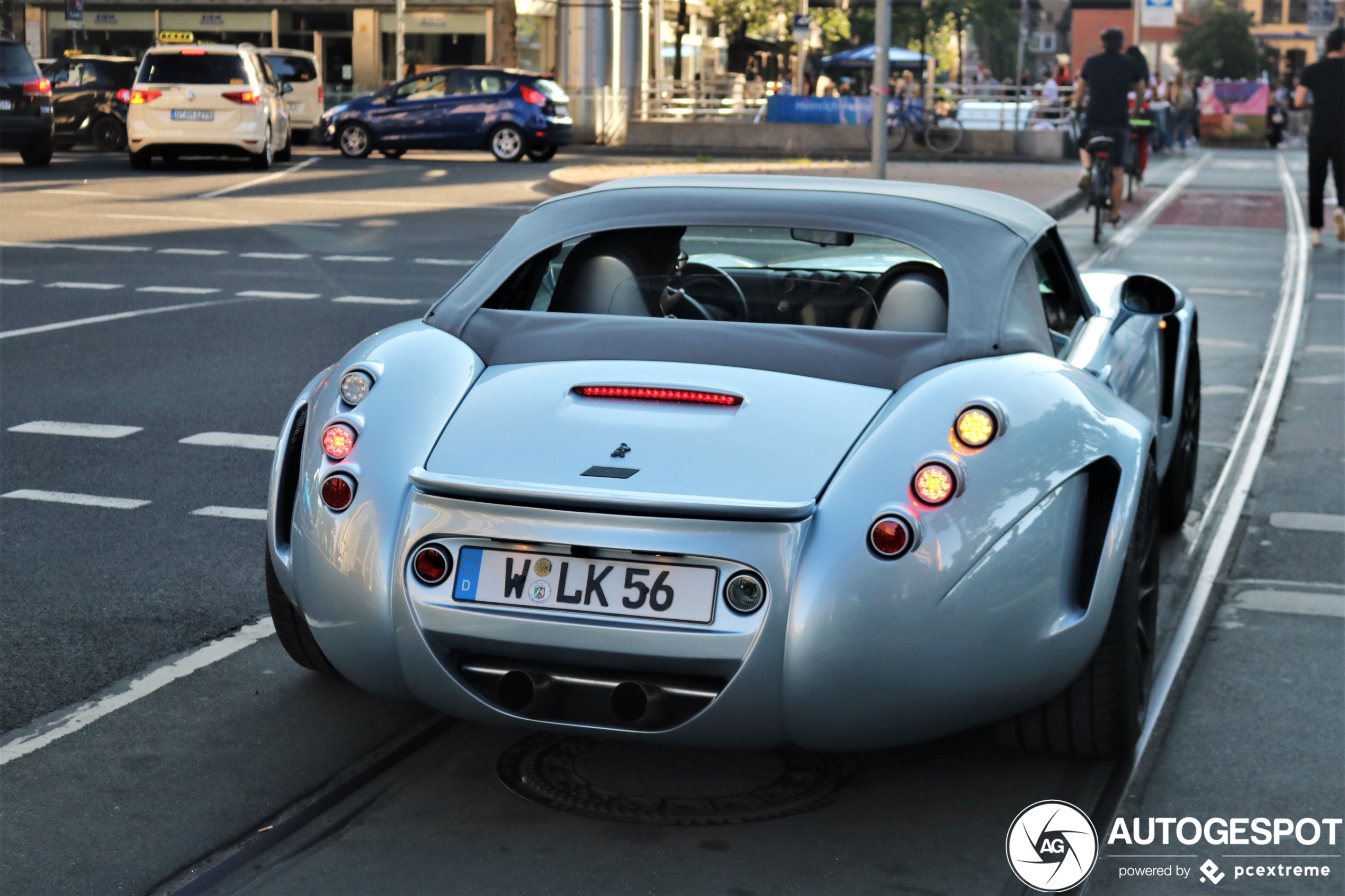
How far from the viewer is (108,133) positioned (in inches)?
1168

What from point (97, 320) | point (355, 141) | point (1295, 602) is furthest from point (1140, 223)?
point (355, 141)

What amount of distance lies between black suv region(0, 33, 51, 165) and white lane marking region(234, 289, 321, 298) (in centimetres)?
1387

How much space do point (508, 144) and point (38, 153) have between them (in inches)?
304

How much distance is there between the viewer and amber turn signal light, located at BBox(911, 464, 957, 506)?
3.21m

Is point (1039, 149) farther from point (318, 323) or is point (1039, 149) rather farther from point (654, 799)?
point (654, 799)

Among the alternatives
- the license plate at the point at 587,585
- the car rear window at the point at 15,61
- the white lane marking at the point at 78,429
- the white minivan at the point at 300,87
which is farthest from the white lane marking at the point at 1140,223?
the white minivan at the point at 300,87

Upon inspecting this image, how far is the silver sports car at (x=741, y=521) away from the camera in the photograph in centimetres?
315

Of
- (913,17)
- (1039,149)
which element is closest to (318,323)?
(1039,149)

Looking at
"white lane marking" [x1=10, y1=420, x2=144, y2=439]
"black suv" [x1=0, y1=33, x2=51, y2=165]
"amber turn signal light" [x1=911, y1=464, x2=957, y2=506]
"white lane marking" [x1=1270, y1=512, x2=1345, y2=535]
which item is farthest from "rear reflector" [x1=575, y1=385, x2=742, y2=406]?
"black suv" [x1=0, y1=33, x2=51, y2=165]

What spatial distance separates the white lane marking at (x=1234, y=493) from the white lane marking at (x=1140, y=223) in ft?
5.03

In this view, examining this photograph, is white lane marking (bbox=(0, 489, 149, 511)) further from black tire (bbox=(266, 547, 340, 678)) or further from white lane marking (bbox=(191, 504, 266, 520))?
black tire (bbox=(266, 547, 340, 678))

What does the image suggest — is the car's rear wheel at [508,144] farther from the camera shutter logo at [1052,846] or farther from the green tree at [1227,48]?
the green tree at [1227,48]

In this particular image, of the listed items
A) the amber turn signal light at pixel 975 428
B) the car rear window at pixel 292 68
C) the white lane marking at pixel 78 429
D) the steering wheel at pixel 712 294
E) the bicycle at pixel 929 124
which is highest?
the car rear window at pixel 292 68

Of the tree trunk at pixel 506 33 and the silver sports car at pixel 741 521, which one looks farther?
the tree trunk at pixel 506 33
